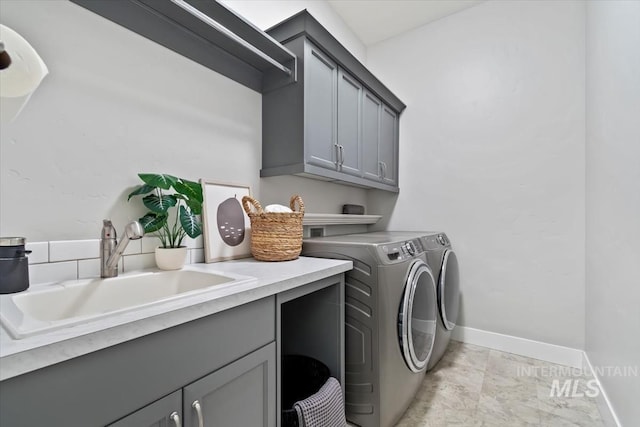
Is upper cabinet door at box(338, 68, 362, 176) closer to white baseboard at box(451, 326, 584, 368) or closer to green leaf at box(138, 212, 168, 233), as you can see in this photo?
green leaf at box(138, 212, 168, 233)

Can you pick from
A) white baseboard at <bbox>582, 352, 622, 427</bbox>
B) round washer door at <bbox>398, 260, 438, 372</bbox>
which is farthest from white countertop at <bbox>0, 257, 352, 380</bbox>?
white baseboard at <bbox>582, 352, 622, 427</bbox>

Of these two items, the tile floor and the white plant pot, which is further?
the tile floor

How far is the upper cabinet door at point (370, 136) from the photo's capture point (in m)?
2.35

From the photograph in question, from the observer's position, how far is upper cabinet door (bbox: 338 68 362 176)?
6.72 ft

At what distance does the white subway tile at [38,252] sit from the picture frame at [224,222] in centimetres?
59

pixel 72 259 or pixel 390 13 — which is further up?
pixel 390 13

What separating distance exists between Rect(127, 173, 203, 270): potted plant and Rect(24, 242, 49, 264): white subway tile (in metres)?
0.31

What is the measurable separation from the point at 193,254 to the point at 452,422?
1.63 m

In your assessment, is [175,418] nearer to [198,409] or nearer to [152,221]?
[198,409]

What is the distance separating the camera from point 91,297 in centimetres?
102

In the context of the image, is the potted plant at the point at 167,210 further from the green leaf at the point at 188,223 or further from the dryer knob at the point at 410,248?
the dryer knob at the point at 410,248

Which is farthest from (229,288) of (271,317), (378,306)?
(378,306)

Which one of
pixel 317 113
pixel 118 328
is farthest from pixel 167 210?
pixel 317 113

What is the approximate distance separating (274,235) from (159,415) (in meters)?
0.88
